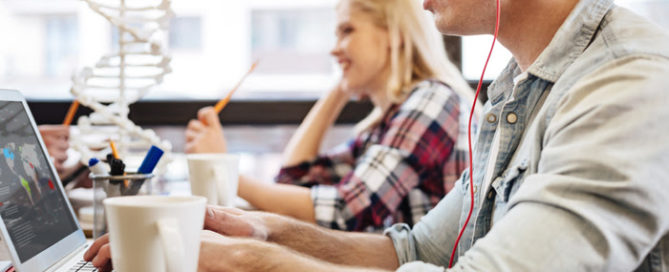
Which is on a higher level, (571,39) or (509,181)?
(571,39)

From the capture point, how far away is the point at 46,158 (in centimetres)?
83

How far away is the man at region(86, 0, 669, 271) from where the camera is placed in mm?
553

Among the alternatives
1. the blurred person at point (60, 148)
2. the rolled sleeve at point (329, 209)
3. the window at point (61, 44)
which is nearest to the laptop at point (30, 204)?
the blurred person at point (60, 148)

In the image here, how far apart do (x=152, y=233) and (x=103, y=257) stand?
17 cm

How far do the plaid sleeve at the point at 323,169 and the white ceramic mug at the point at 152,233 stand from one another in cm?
126

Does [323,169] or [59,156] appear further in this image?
[323,169]

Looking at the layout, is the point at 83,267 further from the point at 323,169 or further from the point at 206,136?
the point at 323,169

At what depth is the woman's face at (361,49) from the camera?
67.0 inches

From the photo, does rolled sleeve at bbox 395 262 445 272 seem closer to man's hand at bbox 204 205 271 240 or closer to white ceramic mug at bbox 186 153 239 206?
man's hand at bbox 204 205 271 240

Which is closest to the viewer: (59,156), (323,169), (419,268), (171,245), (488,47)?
(171,245)

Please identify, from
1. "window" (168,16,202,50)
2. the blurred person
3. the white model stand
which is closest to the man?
the white model stand

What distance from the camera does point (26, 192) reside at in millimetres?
729

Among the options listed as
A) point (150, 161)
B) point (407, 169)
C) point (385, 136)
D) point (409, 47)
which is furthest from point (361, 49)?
point (150, 161)

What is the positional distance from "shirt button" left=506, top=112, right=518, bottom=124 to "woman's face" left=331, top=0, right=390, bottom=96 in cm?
94
